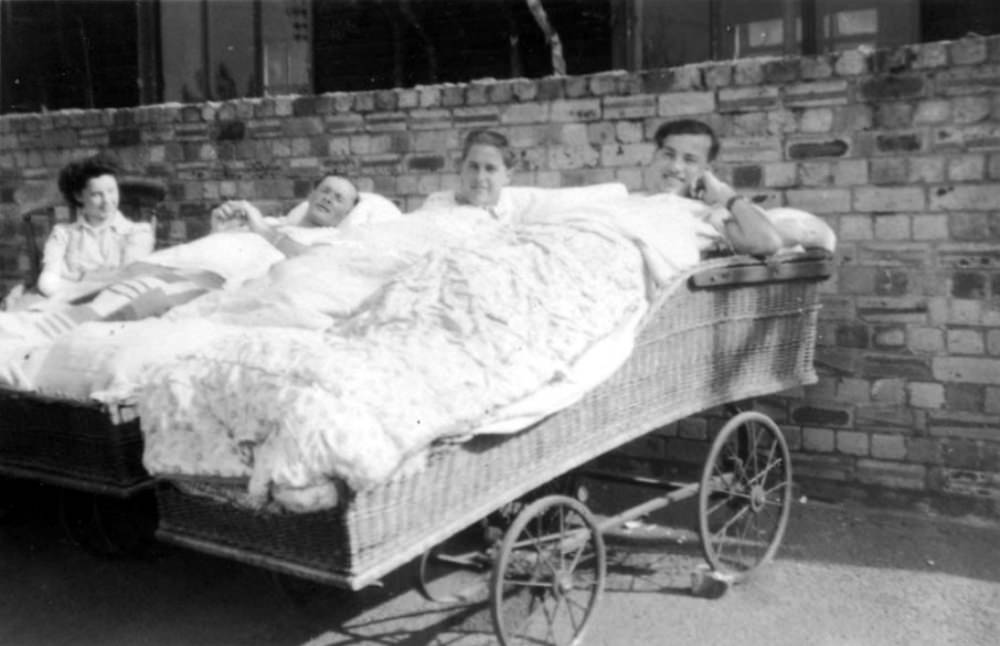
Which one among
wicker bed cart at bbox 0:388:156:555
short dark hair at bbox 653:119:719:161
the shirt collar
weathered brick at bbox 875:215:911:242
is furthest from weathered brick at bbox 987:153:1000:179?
the shirt collar

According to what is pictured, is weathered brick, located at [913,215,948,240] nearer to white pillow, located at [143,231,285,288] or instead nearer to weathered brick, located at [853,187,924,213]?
weathered brick, located at [853,187,924,213]

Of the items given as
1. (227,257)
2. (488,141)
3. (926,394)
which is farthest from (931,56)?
(227,257)

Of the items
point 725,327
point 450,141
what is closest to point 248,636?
point 725,327

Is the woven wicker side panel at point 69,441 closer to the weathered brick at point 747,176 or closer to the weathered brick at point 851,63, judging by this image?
the weathered brick at point 747,176

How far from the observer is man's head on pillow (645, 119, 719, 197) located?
4695 mm

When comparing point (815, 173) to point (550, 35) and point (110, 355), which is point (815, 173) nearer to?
point (550, 35)

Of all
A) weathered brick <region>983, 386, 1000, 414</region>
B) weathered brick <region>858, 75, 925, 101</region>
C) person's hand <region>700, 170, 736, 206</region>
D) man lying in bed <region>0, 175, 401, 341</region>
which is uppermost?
weathered brick <region>858, 75, 925, 101</region>

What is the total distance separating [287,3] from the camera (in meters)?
7.88

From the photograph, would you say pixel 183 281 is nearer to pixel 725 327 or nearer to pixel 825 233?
pixel 725 327

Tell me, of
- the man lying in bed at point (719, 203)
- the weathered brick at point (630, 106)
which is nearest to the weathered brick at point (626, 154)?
the weathered brick at point (630, 106)

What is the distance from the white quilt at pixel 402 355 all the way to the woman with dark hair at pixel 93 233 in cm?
214

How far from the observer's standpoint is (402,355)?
2783mm

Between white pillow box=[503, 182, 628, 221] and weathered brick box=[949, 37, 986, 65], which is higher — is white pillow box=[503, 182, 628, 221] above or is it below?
below

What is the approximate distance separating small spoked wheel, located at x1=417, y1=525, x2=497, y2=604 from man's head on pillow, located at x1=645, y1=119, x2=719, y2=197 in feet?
5.72
